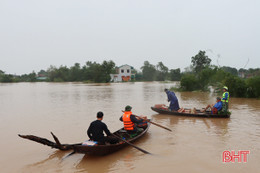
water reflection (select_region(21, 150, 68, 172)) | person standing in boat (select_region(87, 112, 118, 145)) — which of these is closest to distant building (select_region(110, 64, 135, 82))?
water reflection (select_region(21, 150, 68, 172))

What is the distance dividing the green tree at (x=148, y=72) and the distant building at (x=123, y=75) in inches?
411

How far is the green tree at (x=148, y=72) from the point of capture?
73750 mm

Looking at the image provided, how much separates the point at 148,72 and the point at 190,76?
48880 mm

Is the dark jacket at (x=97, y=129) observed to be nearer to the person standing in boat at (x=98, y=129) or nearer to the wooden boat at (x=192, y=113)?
the person standing in boat at (x=98, y=129)

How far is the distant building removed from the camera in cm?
6244

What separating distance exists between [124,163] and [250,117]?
8.30 meters

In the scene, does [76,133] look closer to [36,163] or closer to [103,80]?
[36,163]

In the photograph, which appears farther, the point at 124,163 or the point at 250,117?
the point at 250,117

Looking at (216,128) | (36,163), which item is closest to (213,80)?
(216,128)

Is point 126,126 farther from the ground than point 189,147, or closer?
farther from the ground

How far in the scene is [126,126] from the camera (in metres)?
6.86

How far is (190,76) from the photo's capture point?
26656 millimetres

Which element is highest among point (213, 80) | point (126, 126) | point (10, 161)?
point (213, 80)

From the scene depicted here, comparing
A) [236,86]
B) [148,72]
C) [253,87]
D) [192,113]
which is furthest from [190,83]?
[148,72]
